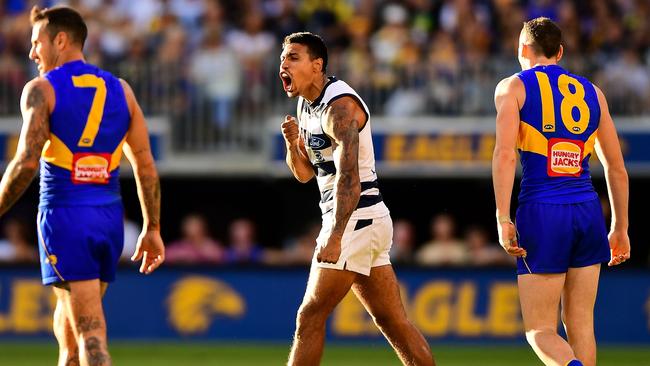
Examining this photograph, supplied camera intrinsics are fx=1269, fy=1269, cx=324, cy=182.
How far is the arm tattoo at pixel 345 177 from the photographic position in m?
7.72

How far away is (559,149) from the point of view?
7809 millimetres

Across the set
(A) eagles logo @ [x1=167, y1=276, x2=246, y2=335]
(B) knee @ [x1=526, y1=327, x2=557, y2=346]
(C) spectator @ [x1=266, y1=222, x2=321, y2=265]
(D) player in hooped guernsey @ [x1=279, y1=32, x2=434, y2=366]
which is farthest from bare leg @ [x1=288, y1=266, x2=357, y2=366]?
(C) spectator @ [x1=266, y1=222, x2=321, y2=265]

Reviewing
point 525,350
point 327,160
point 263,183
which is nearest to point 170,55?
point 263,183

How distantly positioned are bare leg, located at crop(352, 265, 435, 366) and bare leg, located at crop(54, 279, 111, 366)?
170cm

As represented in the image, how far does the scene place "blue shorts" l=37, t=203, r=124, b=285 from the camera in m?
7.37

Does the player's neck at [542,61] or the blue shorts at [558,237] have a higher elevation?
the player's neck at [542,61]

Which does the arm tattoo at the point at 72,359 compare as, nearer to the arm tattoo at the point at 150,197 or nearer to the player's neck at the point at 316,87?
the arm tattoo at the point at 150,197

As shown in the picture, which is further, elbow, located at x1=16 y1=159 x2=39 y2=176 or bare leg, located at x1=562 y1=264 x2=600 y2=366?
bare leg, located at x1=562 y1=264 x2=600 y2=366

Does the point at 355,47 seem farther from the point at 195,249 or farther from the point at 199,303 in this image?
the point at 199,303

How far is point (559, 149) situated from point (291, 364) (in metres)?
2.15

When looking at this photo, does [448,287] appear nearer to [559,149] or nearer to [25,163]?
[559,149]

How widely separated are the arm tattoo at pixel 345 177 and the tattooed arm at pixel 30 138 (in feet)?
5.73

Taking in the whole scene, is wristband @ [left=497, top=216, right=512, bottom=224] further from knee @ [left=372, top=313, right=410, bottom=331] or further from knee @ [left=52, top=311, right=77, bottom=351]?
knee @ [left=52, top=311, right=77, bottom=351]

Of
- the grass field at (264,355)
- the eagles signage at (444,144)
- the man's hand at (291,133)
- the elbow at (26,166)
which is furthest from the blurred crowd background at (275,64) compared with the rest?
the elbow at (26,166)
